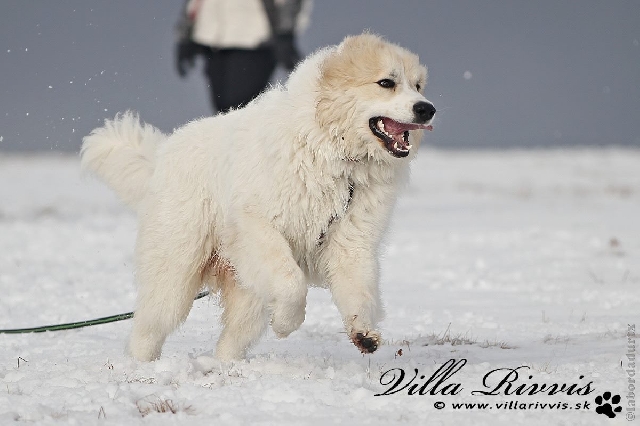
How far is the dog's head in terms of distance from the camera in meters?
4.52

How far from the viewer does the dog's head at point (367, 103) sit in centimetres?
452

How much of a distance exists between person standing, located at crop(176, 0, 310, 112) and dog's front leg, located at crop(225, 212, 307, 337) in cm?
494

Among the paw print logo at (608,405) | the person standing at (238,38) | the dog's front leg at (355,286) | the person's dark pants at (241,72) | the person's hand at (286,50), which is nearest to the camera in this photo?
the paw print logo at (608,405)

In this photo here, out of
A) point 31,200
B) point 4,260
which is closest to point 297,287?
point 4,260

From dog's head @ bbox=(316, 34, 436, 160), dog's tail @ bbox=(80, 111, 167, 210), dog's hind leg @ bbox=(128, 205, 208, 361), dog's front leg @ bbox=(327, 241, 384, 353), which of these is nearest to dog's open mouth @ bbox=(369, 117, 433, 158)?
dog's head @ bbox=(316, 34, 436, 160)

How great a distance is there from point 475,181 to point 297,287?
21368 mm

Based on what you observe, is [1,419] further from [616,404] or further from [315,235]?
[616,404]

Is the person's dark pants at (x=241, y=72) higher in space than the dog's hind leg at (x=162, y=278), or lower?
higher

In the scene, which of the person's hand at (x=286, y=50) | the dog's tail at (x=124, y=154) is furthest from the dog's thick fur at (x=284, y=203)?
the person's hand at (x=286, y=50)

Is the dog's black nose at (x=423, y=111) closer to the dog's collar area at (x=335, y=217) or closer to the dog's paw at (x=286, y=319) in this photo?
the dog's collar area at (x=335, y=217)

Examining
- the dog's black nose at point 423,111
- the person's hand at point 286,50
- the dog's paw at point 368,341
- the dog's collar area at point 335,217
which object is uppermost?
the person's hand at point 286,50

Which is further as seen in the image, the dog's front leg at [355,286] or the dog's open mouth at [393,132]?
the dog's open mouth at [393,132]

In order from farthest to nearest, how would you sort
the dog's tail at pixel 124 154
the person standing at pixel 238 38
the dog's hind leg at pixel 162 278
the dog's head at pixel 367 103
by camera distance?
the person standing at pixel 238 38
the dog's tail at pixel 124 154
the dog's hind leg at pixel 162 278
the dog's head at pixel 367 103

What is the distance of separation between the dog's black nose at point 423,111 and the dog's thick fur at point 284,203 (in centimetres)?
3
